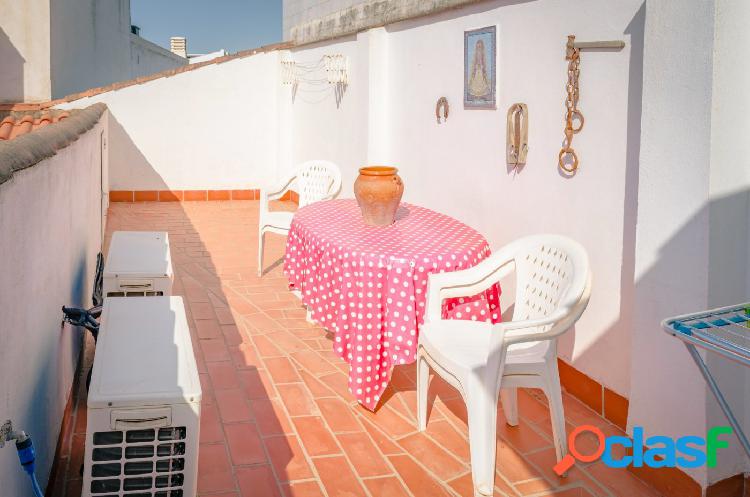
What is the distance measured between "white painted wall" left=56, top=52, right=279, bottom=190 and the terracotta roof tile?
1192 mm

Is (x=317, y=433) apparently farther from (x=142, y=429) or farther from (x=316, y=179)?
(x=316, y=179)

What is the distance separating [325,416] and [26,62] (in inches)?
331

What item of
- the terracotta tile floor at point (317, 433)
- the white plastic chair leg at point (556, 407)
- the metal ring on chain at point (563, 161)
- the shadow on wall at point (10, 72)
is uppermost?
the shadow on wall at point (10, 72)

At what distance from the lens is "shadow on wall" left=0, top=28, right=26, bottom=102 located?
988 cm

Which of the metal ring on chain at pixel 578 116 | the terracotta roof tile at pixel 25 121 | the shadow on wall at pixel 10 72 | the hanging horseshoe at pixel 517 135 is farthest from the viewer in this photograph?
the shadow on wall at pixel 10 72

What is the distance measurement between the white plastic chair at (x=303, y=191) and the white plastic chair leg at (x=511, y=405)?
9.75ft

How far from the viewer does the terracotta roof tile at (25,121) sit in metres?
7.40

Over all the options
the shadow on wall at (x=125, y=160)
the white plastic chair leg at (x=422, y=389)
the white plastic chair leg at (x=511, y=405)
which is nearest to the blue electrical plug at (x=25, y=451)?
the white plastic chair leg at (x=422, y=389)

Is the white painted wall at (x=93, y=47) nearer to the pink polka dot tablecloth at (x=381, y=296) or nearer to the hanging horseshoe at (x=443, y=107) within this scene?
the hanging horseshoe at (x=443, y=107)

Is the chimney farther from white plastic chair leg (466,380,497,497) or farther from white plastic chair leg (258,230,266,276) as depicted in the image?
white plastic chair leg (466,380,497,497)

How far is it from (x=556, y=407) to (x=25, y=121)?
7.31 metres

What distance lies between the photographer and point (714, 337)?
6.11 feet

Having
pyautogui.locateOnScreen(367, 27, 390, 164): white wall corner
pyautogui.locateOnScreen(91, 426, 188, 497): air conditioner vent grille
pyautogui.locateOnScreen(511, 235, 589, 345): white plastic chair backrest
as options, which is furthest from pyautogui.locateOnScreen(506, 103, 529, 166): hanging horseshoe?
pyautogui.locateOnScreen(91, 426, 188, 497): air conditioner vent grille

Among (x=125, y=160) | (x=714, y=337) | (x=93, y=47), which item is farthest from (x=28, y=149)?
(x=93, y=47)
